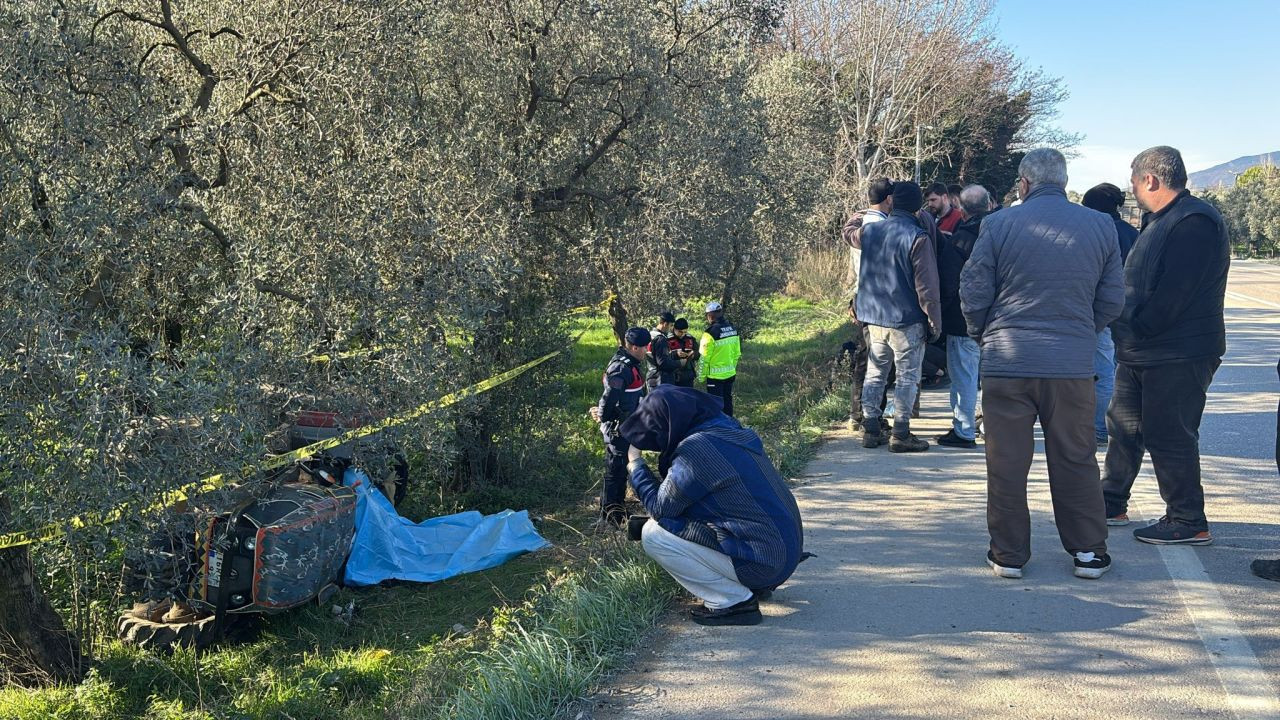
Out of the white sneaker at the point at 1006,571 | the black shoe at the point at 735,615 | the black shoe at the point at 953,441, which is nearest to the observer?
the black shoe at the point at 735,615

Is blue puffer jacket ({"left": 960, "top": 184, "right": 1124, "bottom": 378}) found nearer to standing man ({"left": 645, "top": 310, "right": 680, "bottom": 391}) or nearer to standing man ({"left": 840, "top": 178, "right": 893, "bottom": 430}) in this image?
standing man ({"left": 840, "top": 178, "right": 893, "bottom": 430})

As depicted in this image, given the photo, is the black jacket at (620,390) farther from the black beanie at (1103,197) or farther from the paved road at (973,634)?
the black beanie at (1103,197)

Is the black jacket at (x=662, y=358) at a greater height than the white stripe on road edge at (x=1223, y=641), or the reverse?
the black jacket at (x=662, y=358)

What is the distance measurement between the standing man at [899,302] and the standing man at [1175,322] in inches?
82.3

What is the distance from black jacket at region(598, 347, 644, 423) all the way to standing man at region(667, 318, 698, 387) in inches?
91.1

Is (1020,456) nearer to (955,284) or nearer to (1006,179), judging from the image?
(955,284)

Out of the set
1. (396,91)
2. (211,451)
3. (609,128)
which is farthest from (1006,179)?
(211,451)

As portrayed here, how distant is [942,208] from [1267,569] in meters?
4.65

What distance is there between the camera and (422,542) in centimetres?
772

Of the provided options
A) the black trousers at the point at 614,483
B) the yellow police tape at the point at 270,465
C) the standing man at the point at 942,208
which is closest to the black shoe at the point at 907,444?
the standing man at the point at 942,208

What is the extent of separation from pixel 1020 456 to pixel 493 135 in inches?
206

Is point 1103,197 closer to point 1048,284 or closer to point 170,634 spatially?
point 1048,284

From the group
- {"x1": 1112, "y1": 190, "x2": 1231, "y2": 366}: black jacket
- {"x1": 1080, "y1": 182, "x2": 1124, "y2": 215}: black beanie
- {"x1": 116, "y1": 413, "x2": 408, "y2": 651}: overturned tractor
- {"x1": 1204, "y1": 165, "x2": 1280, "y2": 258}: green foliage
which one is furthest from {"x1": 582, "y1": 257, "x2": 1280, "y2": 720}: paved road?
{"x1": 1204, "y1": 165, "x2": 1280, "y2": 258}: green foliage

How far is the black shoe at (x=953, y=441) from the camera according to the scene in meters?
7.98
